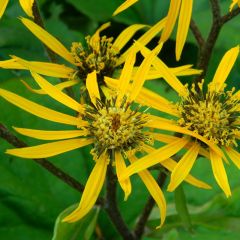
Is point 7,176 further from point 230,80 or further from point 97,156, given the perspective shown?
point 230,80

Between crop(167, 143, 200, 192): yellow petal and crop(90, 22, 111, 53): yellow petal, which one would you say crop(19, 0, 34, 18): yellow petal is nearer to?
crop(90, 22, 111, 53): yellow petal

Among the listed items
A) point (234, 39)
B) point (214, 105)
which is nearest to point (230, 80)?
point (234, 39)

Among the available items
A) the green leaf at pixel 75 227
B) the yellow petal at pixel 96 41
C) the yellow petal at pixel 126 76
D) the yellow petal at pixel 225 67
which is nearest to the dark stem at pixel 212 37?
the yellow petal at pixel 225 67

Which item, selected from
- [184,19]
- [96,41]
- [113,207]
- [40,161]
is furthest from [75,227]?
[184,19]

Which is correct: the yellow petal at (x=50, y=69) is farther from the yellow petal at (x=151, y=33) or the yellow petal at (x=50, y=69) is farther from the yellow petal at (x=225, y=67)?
the yellow petal at (x=225, y=67)

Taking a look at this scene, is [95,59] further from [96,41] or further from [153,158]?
[153,158]
